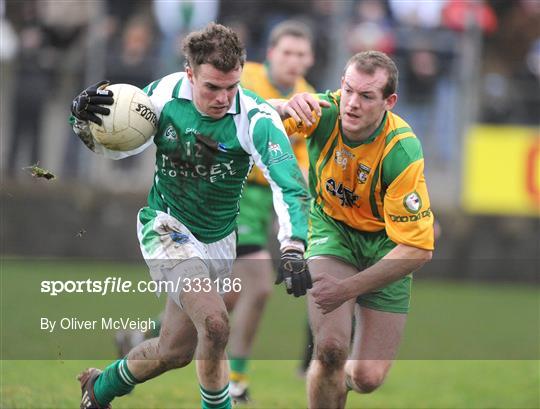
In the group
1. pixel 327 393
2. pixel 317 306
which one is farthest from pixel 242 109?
pixel 327 393

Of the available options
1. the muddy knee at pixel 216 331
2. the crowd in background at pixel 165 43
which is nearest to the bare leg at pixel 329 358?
the muddy knee at pixel 216 331

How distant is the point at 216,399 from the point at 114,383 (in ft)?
2.15

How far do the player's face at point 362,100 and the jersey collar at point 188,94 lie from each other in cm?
68

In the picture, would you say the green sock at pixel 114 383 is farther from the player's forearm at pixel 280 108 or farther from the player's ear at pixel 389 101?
the player's ear at pixel 389 101

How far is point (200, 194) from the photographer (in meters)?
6.35

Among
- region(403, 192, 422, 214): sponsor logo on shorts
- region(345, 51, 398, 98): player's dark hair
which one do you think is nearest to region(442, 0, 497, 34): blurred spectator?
region(345, 51, 398, 98): player's dark hair

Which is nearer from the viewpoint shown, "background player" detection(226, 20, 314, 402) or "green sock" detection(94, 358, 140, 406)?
"green sock" detection(94, 358, 140, 406)

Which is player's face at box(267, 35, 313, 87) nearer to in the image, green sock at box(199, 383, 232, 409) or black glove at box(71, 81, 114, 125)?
black glove at box(71, 81, 114, 125)

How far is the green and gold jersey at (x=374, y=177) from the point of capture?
6449 millimetres

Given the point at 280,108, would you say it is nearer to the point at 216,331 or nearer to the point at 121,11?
the point at 216,331

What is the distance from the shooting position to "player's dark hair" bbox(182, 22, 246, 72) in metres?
5.96

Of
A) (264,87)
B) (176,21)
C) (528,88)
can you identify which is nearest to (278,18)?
(176,21)

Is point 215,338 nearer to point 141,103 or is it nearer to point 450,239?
point 141,103

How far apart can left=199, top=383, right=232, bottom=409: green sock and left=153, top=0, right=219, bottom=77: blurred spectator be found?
8.53 metres
